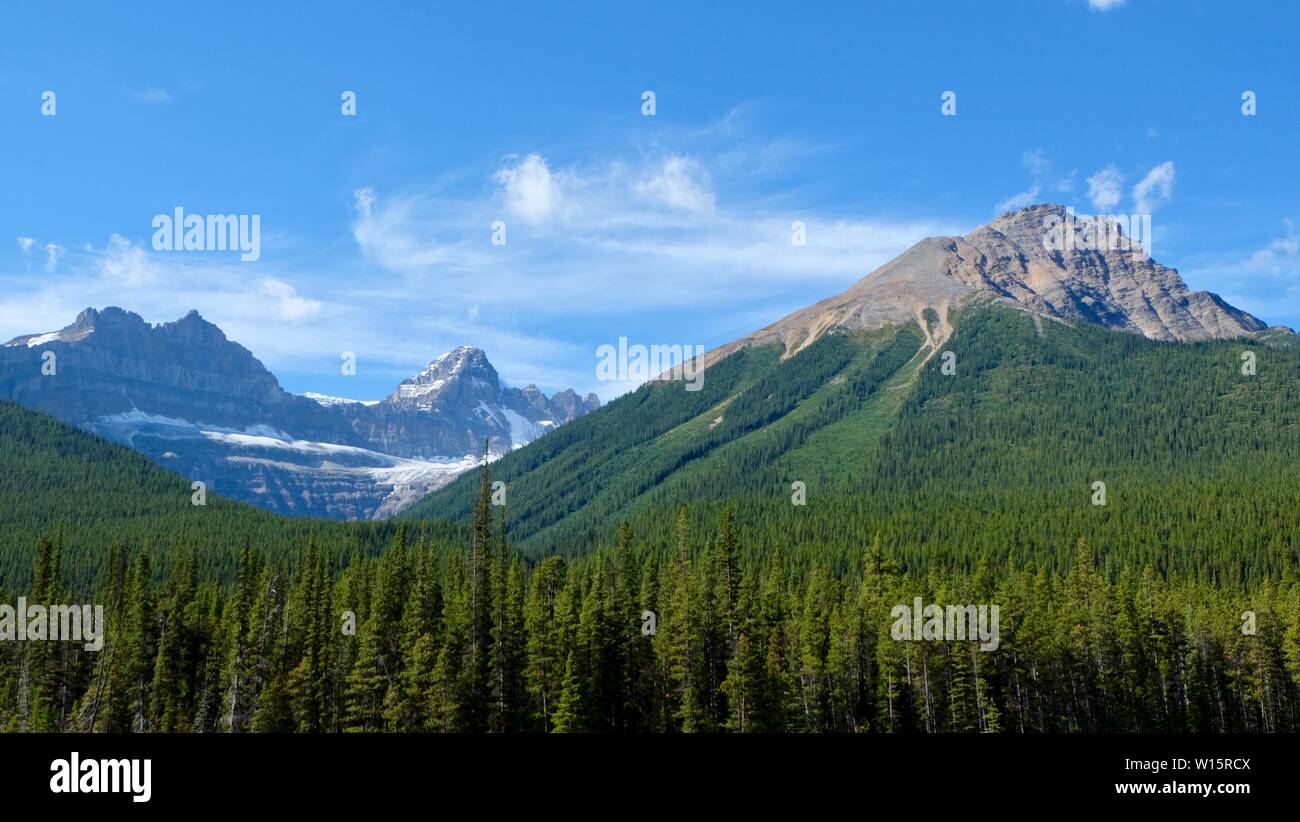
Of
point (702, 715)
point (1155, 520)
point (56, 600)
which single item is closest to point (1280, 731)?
point (702, 715)

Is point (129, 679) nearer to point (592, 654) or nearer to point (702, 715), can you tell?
point (592, 654)

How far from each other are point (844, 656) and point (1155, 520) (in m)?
127

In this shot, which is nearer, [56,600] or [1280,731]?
[1280,731]

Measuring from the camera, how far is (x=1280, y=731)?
322ft
